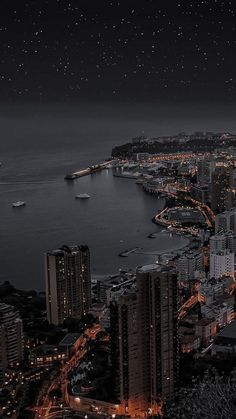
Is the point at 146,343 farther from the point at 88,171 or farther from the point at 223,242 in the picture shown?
the point at 88,171

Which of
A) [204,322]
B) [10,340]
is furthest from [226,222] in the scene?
[10,340]

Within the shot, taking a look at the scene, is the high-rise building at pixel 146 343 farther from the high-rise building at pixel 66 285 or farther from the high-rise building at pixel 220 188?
the high-rise building at pixel 220 188

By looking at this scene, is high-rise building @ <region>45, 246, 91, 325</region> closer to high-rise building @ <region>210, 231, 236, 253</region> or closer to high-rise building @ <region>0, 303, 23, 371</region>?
high-rise building @ <region>0, 303, 23, 371</region>

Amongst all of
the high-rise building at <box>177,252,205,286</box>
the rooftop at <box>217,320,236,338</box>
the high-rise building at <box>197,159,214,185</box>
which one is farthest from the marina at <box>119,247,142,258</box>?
the high-rise building at <box>197,159,214,185</box>

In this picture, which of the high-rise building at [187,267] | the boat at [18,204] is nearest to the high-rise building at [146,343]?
the high-rise building at [187,267]

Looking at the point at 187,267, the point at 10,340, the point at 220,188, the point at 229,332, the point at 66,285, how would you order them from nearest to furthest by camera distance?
the point at 10,340, the point at 229,332, the point at 66,285, the point at 187,267, the point at 220,188
